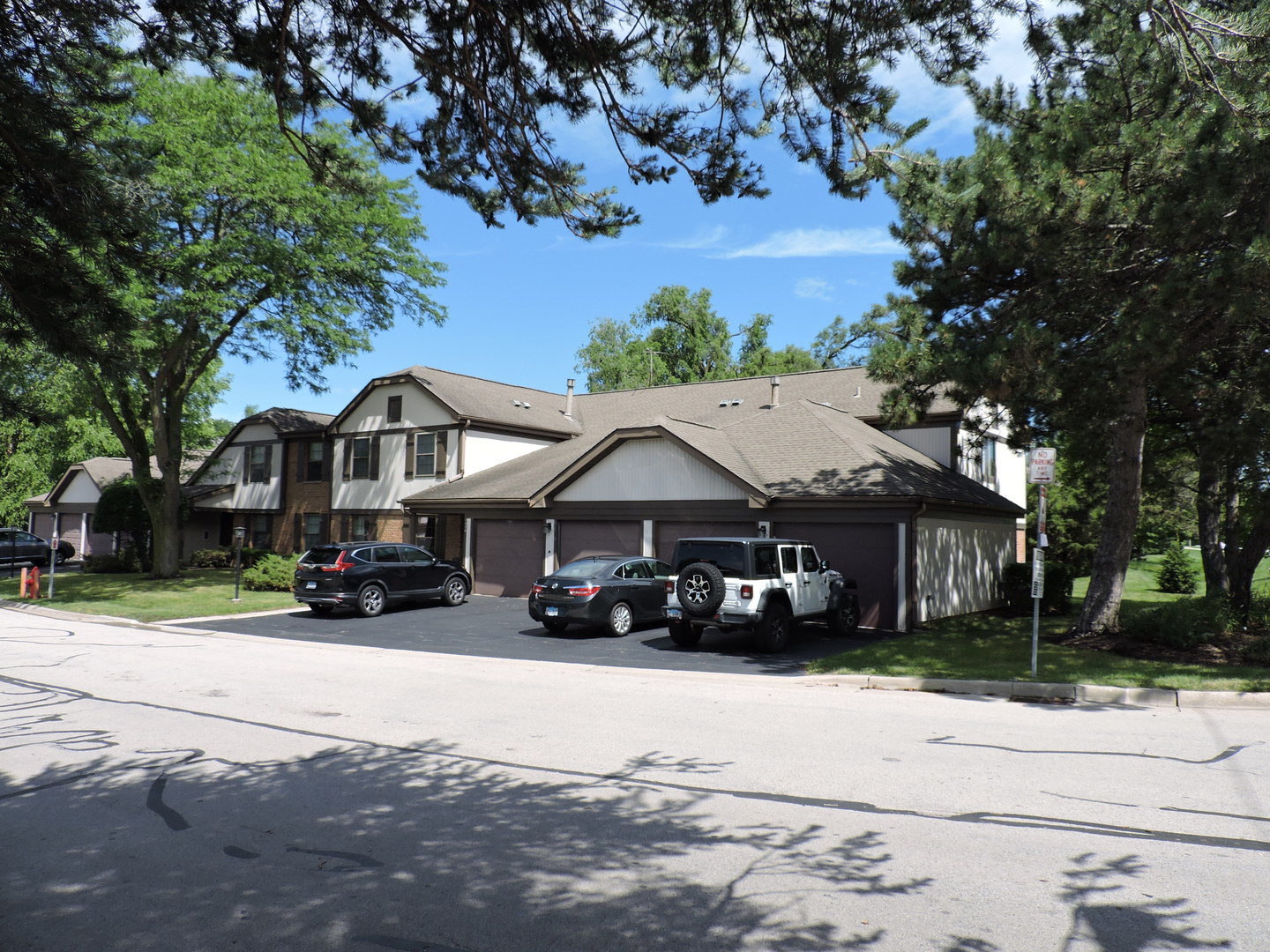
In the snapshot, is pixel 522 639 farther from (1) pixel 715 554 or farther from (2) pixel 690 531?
(2) pixel 690 531

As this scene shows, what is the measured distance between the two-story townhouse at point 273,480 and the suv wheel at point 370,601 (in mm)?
13179

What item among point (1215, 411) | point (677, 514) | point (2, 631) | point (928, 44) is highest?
point (928, 44)

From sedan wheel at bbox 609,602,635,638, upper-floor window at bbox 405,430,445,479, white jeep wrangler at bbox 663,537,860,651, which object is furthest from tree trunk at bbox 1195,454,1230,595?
upper-floor window at bbox 405,430,445,479

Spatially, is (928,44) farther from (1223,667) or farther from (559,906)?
(1223,667)

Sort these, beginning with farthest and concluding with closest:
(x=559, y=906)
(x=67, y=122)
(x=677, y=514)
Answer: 1. (x=677, y=514)
2. (x=67, y=122)
3. (x=559, y=906)

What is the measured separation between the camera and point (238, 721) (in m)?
9.34

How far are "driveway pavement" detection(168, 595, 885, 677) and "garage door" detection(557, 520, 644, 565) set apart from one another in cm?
278

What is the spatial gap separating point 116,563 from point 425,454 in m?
14.2

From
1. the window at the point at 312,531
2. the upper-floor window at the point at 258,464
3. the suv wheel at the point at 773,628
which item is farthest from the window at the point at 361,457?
the suv wheel at the point at 773,628

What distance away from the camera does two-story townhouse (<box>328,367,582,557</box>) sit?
3044 centimetres

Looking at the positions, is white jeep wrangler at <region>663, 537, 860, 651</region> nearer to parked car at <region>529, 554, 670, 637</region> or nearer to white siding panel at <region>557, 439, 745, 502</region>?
parked car at <region>529, 554, 670, 637</region>

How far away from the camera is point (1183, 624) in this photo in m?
15.2

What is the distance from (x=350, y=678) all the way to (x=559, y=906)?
8907 millimetres

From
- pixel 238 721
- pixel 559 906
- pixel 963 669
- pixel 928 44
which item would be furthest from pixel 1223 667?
pixel 238 721
